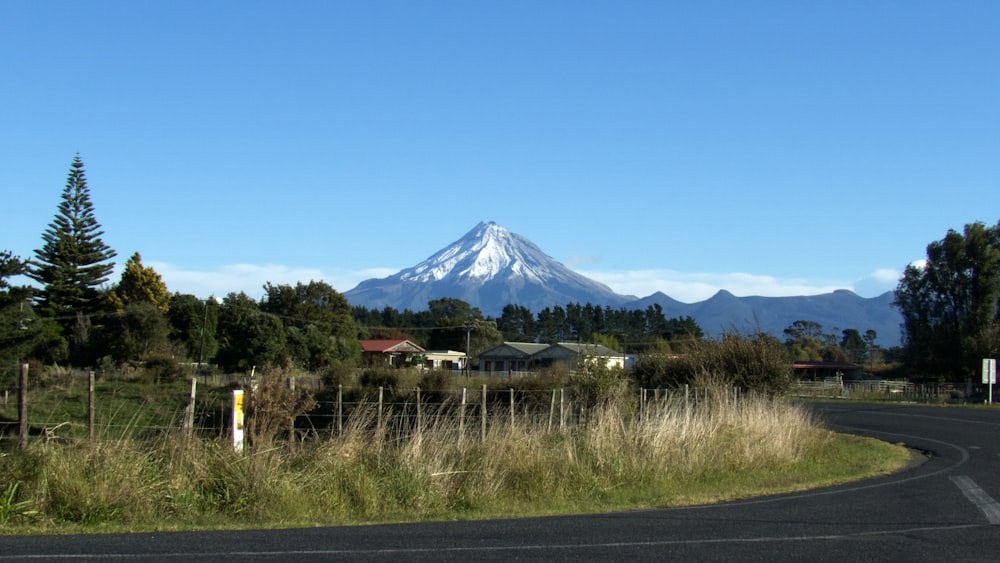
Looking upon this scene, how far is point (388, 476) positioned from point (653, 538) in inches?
180

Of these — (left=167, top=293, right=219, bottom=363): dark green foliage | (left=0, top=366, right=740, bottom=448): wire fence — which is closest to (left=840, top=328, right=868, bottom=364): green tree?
(left=167, top=293, right=219, bottom=363): dark green foliage

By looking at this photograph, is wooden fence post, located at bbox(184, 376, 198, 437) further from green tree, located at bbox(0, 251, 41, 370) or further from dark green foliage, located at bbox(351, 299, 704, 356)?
dark green foliage, located at bbox(351, 299, 704, 356)

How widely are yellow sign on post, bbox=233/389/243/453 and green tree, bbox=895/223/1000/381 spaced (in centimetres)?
6656

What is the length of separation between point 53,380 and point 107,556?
3752cm

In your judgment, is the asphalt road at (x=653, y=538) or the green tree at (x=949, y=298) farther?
the green tree at (x=949, y=298)

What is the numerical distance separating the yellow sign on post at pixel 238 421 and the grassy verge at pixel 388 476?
8.2 inches

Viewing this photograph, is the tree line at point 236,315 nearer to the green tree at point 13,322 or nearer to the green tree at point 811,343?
the green tree at point 13,322

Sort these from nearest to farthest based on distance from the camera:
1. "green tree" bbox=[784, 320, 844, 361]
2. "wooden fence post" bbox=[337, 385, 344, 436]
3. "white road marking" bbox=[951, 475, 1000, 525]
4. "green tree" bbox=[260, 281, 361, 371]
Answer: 1. "white road marking" bbox=[951, 475, 1000, 525]
2. "wooden fence post" bbox=[337, 385, 344, 436]
3. "green tree" bbox=[260, 281, 361, 371]
4. "green tree" bbox=[784, 320, 844, 361]

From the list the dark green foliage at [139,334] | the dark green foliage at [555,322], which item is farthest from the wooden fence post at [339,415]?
the dark green foliage at [555,322]

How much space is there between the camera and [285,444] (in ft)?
43.1

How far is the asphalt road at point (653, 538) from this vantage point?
8484 millimetres

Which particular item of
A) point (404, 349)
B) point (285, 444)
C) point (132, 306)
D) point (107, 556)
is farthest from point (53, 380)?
point (404, 349)

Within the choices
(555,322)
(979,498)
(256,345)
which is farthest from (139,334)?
(555,322)

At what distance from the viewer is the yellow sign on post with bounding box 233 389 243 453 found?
42.5ft
